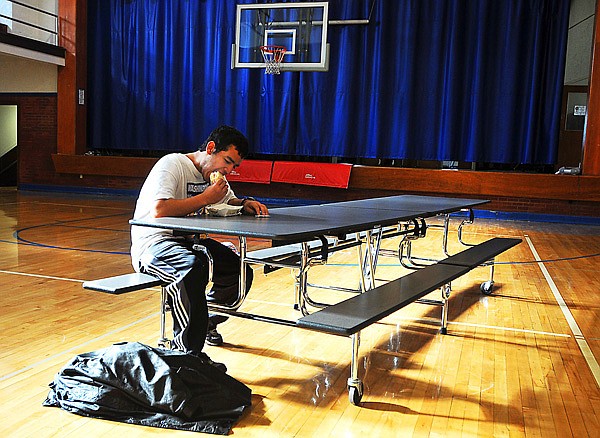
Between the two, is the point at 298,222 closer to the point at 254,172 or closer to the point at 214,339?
the point at 214,339

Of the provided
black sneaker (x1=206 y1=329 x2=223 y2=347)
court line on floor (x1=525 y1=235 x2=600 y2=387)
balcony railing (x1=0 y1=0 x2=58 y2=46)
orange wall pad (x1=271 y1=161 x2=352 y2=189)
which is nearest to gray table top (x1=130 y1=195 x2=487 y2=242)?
black sneaker (x1=206 y1=329 x2=223 y2=347)

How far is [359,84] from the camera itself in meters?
11.4

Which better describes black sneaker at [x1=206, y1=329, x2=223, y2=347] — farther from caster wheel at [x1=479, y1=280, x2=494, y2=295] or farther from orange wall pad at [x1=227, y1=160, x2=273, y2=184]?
orange wall pad at [x1=227, y1=160, x2=273, y2=184]

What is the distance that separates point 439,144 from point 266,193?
3.18 metres

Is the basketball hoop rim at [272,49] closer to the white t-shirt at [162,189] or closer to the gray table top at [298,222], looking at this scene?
the gray table top at [298,222]

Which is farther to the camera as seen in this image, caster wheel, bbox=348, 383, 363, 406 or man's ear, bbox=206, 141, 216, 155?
man's ear, bbox=206, 141, 216, 155

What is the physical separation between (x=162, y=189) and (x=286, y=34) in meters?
A: 8.44

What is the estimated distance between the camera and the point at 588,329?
12.8ft

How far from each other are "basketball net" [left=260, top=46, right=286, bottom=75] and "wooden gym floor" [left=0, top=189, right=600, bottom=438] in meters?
5.84

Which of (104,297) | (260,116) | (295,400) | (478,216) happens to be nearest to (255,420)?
(295,400)

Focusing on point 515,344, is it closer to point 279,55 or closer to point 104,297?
point 104,297

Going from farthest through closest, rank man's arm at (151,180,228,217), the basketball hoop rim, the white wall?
the white wall
the basketball hoop rim
man's arm at (151,180,228,217)

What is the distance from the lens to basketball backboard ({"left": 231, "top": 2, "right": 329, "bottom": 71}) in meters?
10.7

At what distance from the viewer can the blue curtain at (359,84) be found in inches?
417
